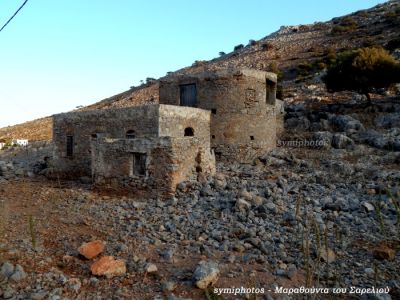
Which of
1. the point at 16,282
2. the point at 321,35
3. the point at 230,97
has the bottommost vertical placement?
the point at 16,282

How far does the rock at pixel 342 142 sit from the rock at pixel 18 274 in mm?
17612

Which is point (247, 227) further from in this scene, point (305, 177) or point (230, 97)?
point (230, 97)

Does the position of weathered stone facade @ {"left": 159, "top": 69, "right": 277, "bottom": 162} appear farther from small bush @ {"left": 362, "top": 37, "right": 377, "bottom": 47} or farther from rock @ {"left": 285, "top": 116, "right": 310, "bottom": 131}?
small bush @ {"left": 362, "top": 37, "right": 377, "bottom": 47}

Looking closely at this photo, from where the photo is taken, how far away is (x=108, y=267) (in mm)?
7195

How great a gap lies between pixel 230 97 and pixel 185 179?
7.50 metres

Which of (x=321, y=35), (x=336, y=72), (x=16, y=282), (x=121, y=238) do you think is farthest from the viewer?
(x=321, y=35)

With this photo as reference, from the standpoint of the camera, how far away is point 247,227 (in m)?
9.45

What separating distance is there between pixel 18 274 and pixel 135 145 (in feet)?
21.9

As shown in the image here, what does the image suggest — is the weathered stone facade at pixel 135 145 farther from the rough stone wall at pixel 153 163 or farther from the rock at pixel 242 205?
the rock at pixel 242 205

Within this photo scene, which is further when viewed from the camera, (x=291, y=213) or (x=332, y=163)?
(x=332, y=163)

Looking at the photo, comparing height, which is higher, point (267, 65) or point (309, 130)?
point (267, 65)

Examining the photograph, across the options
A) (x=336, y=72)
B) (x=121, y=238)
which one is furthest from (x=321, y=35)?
(x=121, y=238)

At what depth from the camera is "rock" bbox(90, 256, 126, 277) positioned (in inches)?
279

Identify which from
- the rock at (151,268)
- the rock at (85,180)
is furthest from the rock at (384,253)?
the rock at (85,180)
